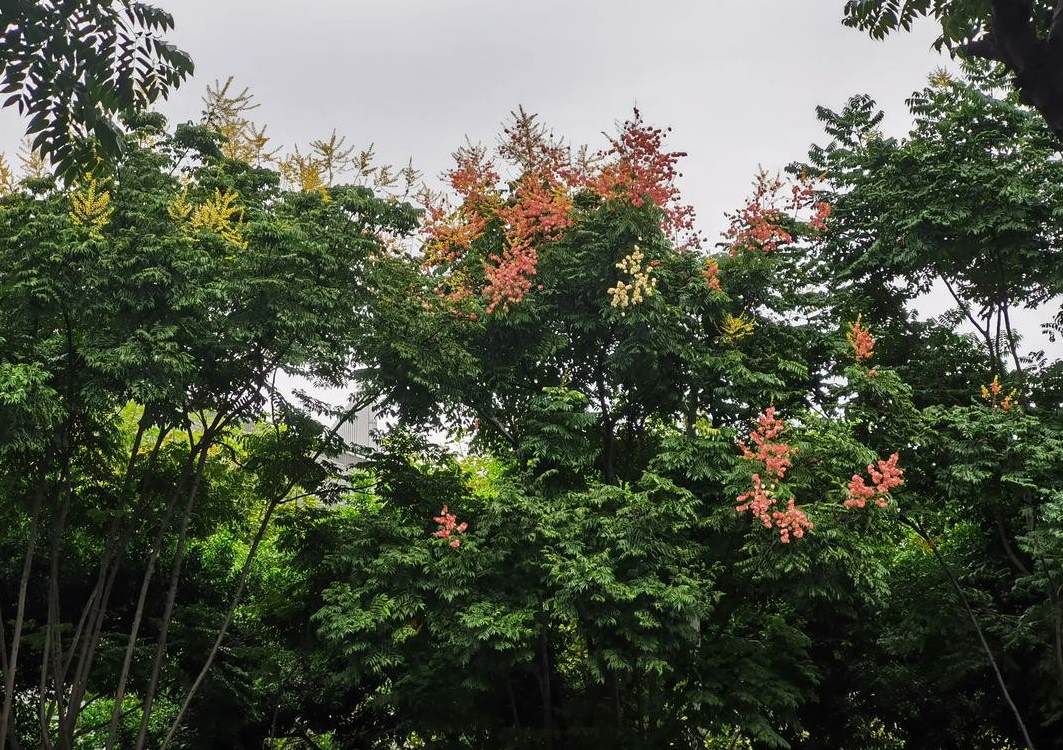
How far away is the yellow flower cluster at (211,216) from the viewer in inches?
356

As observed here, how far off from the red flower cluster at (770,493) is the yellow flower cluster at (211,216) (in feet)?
14.8

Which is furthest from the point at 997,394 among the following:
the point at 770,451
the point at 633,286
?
the point at 633,286

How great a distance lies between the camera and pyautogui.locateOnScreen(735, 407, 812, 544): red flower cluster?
8297 mm

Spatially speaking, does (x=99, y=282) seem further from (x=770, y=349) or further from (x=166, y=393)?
(x=770, y=349)

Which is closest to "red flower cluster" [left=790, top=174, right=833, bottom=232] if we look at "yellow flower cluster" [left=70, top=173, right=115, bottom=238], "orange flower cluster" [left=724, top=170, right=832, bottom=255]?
"orange flower cluster" [left=724, top=170, right=832, bottom=255]

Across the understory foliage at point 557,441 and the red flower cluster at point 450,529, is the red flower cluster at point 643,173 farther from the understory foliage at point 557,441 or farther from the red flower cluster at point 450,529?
the red flower cluster at point 450,529

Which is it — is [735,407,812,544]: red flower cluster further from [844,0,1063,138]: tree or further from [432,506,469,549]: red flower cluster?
[844,0,1063,138]: tree

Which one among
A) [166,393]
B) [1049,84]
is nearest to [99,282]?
[166,393]

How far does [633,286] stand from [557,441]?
1.57 m

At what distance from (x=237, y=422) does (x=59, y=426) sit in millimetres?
1601

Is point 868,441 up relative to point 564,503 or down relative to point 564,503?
up

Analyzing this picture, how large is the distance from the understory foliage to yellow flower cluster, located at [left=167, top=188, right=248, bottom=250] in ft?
0.17

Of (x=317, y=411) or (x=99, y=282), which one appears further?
(x=317, y=411)

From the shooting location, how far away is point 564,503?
31.1 feet
